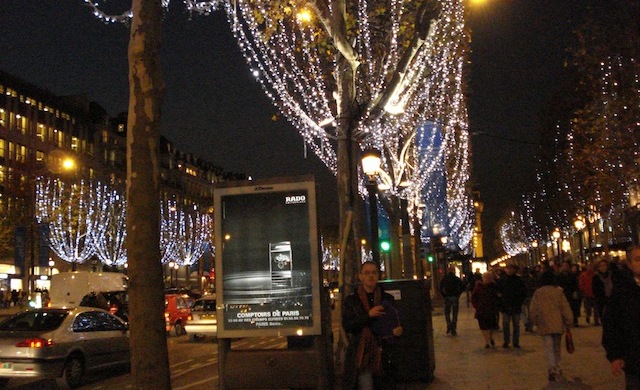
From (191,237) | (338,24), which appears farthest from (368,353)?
(191,237)

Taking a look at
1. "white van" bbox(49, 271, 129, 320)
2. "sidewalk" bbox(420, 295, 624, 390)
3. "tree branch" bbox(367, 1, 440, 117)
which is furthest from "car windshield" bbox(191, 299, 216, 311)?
"tree branch" bbox(367, 1, 440, 117)

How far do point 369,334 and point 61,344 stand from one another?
832cm

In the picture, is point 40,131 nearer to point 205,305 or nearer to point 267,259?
point 205,305

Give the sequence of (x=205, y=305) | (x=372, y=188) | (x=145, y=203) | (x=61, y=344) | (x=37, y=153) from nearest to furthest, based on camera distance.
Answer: (x=145, y=203)
(x=61, y=344)
(x=372, y=188)
(x=205, y=305)
(x=37, y=153)

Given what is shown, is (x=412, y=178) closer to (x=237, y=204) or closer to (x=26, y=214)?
(x=26, y=214)

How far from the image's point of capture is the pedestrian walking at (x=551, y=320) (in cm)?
1088

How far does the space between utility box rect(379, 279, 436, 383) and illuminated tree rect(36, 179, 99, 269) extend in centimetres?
4017

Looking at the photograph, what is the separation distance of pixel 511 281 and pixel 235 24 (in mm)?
7711

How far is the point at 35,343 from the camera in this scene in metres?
13.0

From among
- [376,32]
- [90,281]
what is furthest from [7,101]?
[376,32]

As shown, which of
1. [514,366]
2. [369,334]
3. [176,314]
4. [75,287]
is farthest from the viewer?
[75,287]

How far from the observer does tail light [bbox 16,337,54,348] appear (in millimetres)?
12938

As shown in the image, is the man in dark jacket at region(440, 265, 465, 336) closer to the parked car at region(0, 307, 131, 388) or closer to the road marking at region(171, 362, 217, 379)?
the road marking at region(171, 362, 217, 379)

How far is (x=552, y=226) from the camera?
209 ft
